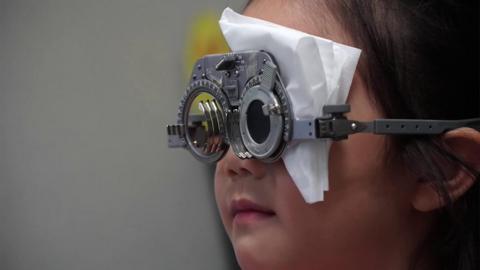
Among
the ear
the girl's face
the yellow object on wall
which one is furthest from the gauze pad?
the yellow object on wall

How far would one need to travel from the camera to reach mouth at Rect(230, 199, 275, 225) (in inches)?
24.5

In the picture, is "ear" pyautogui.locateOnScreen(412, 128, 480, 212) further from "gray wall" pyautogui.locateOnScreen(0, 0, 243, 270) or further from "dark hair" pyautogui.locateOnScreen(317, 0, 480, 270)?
"gray wall" pyautogui.locateOnScreen(0, 0, 243, 270)

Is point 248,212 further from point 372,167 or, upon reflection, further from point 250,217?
point 372,167

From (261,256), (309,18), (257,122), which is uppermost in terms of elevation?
(309,18)

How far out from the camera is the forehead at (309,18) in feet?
2.03

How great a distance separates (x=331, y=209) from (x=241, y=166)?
0.11 m

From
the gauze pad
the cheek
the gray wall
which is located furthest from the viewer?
the gray wall

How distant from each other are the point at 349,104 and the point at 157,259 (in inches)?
19.6

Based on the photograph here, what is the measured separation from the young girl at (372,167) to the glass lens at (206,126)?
0.10ft

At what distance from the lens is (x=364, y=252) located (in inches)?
24.8

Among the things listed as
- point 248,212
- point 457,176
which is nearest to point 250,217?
point 248,212

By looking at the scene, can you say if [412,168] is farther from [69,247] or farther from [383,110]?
[69,247]

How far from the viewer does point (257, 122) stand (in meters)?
0.61

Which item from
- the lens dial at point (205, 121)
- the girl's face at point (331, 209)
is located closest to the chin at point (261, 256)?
the girl's face at point (331, 209)
